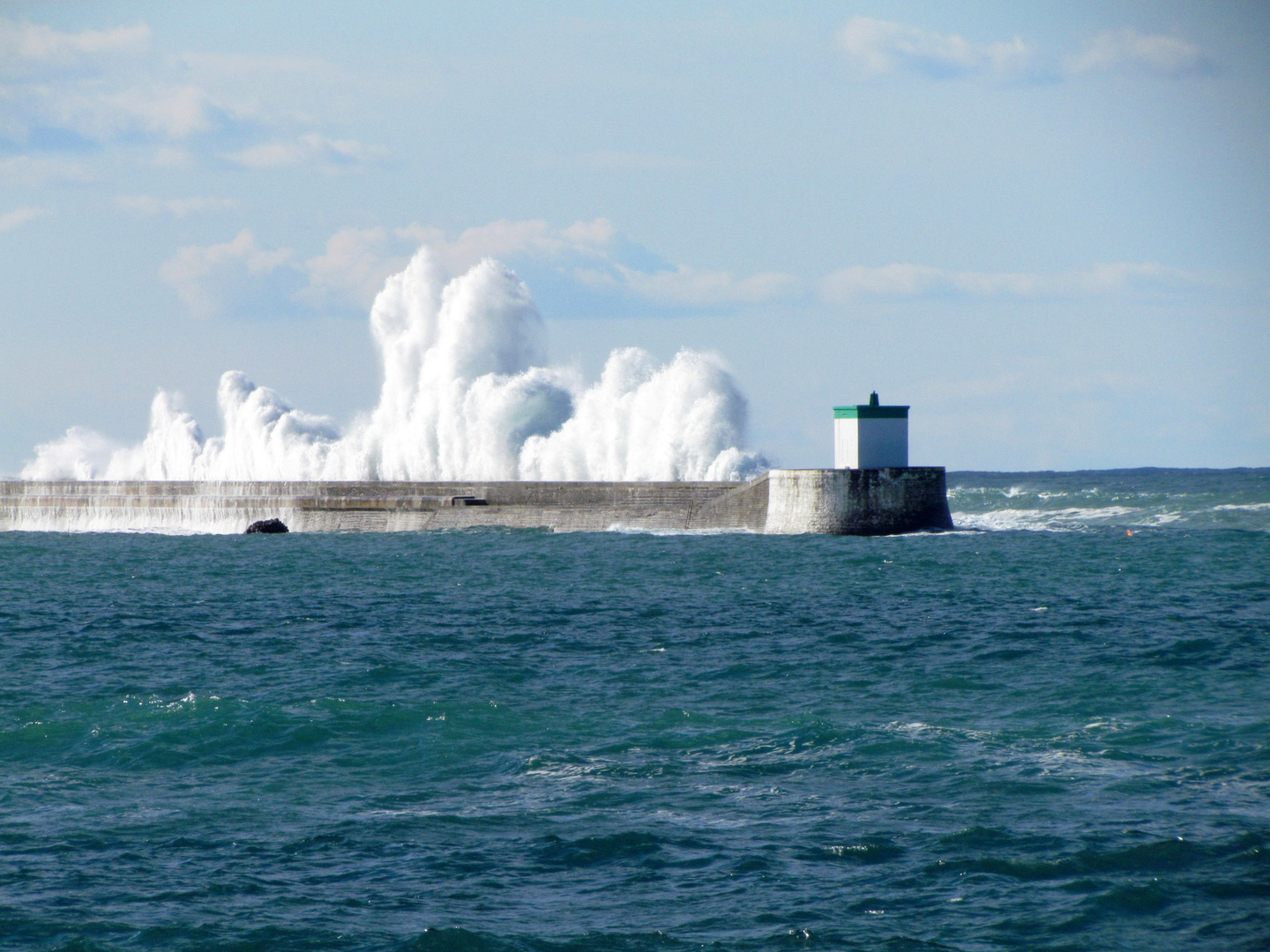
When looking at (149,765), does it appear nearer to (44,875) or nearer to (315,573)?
(44,875)

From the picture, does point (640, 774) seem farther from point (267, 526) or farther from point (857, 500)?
point (267, 526)

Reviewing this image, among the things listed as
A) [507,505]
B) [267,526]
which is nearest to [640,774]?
[507,505]

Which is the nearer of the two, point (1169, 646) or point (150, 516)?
point (1169, 646)

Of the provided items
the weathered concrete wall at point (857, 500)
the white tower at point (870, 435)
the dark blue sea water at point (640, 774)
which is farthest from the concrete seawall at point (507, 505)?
the dark blue sea water at point (640, 774)

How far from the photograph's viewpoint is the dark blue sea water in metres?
5.57

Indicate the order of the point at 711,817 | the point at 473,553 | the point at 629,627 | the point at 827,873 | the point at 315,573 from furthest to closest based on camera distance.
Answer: the point at 473,553 < the point at 315,573 < the point at 629,627 < the point at 711,817 < the point at 827,873

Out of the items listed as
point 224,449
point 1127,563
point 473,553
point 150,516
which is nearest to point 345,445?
point 224,449

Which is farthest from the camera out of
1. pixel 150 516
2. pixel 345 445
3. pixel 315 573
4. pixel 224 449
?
pixel 224 449

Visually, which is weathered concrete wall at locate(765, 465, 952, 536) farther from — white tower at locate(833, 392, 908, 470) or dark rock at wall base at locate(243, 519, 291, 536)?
dark rock at wall base at locate(243, 519, 291, 536)

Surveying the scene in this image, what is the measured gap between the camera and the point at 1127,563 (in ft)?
72.5

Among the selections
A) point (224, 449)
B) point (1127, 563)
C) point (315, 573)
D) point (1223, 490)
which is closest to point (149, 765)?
point (315, 573)

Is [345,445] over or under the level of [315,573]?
over

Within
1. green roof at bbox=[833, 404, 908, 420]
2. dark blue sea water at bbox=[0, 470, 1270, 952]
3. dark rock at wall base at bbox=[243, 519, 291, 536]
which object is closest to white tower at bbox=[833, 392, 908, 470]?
green roof at bbox=[833, 404, 908, 420]

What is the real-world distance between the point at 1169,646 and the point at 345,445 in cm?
3402
